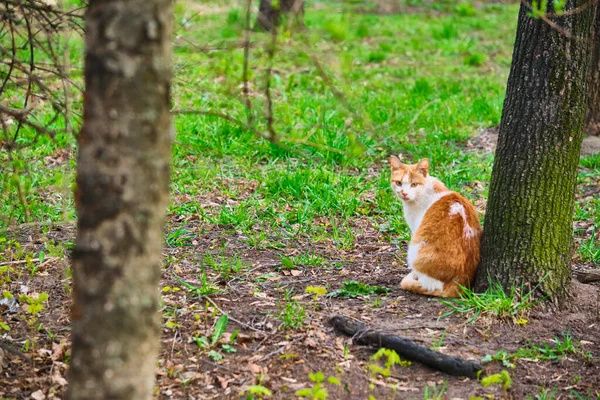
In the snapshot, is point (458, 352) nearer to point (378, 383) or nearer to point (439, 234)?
point (378, 383)

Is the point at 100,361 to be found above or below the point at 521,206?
below

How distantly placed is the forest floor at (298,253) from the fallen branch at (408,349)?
5 centimetres

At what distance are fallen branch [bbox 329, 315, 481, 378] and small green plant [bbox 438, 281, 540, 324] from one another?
1.51ft

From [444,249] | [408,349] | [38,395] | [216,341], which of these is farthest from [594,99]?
[38,395]

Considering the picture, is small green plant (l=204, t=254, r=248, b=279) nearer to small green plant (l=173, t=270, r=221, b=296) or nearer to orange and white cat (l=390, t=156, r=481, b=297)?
small green plant (l=173, t=270, r=221, b=296)

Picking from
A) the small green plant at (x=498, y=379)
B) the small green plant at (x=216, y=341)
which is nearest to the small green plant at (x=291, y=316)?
the small green plant at (x=216, y=341)

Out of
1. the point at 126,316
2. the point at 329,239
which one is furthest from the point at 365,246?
the point at 126,316

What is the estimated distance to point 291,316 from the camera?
3998 mm

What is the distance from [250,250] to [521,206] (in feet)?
6.79

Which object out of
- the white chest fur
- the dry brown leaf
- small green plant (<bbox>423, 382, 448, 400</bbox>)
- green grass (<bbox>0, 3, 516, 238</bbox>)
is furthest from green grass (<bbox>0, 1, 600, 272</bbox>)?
small green plant (<bbox>423, 382, 448, 400</bbox>)

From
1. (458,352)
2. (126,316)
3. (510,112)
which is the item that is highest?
(510,112)

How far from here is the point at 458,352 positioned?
12.2 ft

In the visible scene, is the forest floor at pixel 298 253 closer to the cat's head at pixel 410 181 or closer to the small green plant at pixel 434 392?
the small green plant at pixel 434 392

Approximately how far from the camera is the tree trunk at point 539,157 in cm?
386
